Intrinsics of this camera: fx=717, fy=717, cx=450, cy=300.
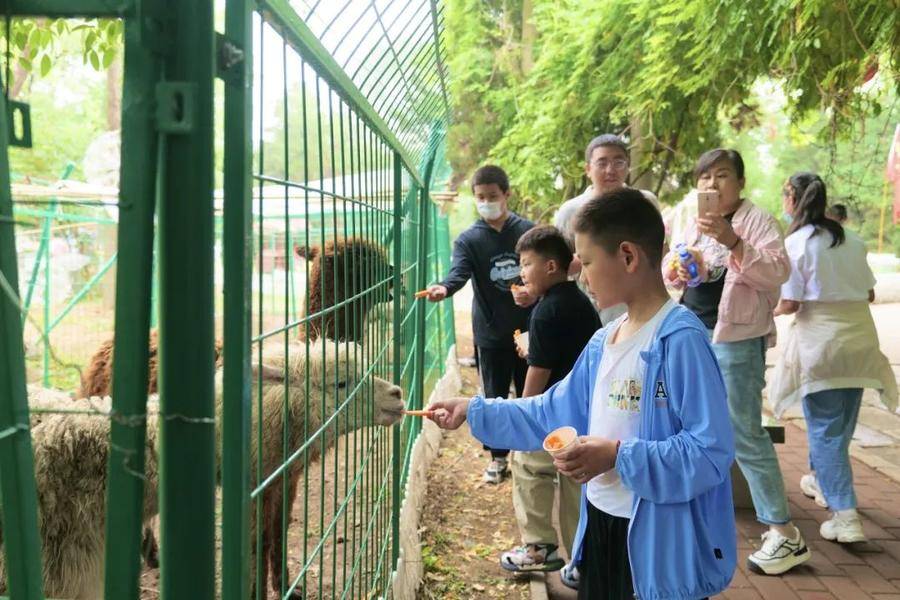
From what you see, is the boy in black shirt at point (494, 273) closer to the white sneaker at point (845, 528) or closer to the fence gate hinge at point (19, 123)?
the white sneaker at point (845, 528)

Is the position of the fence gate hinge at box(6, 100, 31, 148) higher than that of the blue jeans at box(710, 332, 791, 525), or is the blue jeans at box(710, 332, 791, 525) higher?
the fence gate hinge at box(6, 100, 31, 148)

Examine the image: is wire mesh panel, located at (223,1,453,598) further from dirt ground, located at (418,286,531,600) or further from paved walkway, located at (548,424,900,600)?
paved walkway, located at (548,424,900,600)

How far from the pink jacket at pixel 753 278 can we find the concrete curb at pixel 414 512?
1.96 m

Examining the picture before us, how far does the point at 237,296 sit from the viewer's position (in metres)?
1.10

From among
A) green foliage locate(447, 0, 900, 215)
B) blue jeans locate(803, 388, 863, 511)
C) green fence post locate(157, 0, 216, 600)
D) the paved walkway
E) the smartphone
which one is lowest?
the paved walkway

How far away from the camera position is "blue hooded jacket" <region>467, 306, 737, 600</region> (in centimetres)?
181

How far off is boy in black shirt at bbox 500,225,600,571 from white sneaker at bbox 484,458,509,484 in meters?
1.52

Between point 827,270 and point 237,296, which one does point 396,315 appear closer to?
point 237,296

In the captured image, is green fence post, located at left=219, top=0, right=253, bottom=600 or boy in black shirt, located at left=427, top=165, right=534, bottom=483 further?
boy in black shirt, located at left=427, top=165, right=534, bottom=483

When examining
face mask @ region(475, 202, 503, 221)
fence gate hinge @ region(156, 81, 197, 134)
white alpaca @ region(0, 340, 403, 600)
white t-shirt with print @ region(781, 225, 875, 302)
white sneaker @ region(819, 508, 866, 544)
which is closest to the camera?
fence gate hinge @ region(156, 81, 197, 134)

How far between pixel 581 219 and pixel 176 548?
4.85 feet

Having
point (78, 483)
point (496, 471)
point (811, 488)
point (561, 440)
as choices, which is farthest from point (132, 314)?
Answer: point (811, 488)

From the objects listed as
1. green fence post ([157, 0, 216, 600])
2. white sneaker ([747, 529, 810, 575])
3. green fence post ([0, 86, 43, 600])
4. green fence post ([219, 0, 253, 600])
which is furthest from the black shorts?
white sneaker ([747, 529, 810, 575])

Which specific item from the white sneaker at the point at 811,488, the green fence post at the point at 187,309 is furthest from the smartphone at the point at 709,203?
the green fence post at the point at 187,309
